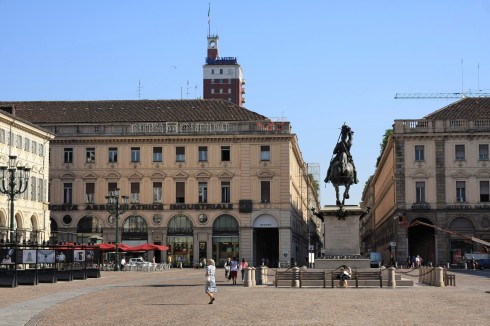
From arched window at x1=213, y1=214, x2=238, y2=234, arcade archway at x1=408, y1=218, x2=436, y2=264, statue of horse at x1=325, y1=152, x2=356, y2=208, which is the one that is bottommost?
arcade archway at x1=408, y1=218, x2=436, y2=264

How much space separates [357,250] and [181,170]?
166 feet

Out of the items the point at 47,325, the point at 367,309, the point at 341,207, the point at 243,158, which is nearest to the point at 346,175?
the point at 341,207

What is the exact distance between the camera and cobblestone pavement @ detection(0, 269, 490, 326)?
80.0 feet

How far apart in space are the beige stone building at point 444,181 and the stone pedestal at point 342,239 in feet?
155

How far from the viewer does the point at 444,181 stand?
3617 inches

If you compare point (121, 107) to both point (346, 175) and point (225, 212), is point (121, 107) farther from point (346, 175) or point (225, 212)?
point (346, 175)

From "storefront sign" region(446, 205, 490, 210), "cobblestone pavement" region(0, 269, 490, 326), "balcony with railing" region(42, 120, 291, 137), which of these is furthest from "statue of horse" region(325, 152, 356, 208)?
"storefront sign" region(446, 205, 490, 210)

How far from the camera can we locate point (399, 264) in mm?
92062

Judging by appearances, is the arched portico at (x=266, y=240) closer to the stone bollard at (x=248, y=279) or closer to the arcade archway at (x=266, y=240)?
the arcade archway at (x=266, y=240)

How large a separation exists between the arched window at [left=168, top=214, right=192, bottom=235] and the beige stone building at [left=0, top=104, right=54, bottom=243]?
13.1 m

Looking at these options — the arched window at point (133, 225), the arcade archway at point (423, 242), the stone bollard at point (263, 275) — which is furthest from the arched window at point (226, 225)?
the stone bollard at point (263, 275)

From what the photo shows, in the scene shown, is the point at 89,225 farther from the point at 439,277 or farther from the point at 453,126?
the point at 439,277

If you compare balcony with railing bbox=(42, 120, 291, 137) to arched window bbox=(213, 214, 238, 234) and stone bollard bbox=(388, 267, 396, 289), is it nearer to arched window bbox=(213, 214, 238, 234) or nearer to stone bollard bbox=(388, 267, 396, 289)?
arched window bbox=(213, 214, 238, 234)

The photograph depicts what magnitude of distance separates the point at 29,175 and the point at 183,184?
60.1 ft
